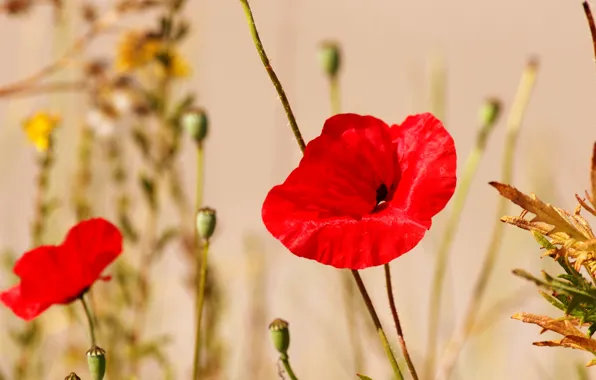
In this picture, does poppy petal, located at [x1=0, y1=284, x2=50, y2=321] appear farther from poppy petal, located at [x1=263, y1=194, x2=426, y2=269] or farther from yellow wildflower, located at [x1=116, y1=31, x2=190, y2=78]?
yellow wildflower, located at [x1=116, y1=31, x2=190, y2=78]

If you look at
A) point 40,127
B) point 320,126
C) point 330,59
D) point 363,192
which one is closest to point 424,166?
point 363,192

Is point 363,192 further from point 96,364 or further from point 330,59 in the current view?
point 330,59

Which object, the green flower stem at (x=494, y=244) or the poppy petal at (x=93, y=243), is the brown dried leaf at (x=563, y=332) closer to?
the poppy petal at (x=93, y=243)

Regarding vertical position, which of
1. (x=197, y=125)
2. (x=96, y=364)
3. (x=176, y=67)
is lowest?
(x=96, y=364)

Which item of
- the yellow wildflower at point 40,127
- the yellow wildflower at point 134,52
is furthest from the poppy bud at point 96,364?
the yellow wildflower at point 134,52

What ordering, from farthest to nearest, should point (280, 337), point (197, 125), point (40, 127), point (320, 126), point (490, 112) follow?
point (320, 126)
point (40, 127)
point (490, 112)
point (197, 125)
point (280, 337)
